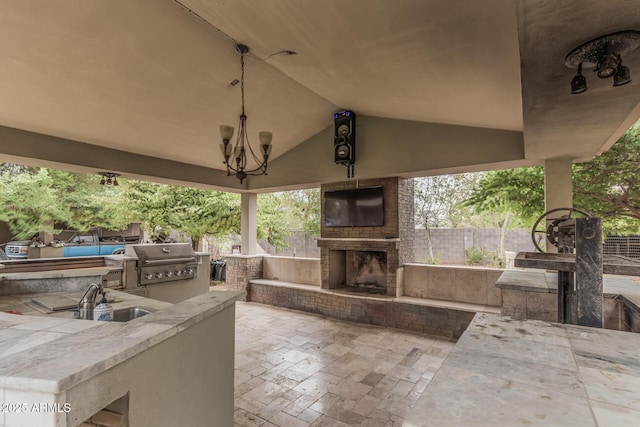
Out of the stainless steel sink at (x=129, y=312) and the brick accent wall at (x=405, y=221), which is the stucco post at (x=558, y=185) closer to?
the brick accent wall at (x=405, y=221)

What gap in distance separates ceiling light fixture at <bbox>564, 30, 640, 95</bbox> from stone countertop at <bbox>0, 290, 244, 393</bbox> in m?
2.00

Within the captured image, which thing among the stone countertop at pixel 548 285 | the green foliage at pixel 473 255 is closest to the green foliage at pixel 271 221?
the green foliage at pixel 473 255

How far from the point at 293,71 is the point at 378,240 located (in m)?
2.71

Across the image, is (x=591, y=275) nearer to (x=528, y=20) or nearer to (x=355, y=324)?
(x=528, y=20)

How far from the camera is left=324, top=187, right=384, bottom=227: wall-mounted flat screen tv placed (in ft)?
16.1

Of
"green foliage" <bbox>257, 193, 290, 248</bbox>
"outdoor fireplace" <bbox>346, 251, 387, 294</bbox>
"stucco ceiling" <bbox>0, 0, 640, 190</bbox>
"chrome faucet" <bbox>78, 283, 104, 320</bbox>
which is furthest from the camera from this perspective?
"green foliage" <bbox>257, 193, 290, 248</bbox>

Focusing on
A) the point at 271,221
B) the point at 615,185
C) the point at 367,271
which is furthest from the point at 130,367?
the point at 271,221

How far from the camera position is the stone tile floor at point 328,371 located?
2459 mm

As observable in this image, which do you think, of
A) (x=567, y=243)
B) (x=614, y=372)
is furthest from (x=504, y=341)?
(x=567, y=243)

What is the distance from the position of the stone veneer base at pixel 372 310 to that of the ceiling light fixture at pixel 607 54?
134 inches

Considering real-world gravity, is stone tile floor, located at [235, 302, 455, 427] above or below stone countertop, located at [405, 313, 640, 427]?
below

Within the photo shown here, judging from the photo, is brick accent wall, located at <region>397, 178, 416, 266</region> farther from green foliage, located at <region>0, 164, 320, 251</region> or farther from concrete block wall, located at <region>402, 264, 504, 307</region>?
green foliage, located at <region>0, 164, 320, 251</region>

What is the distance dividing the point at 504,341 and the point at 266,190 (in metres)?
5.52

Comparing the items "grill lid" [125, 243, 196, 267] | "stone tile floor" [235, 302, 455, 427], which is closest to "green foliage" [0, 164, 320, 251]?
"grill lid" [125, 243, 196, 267]
